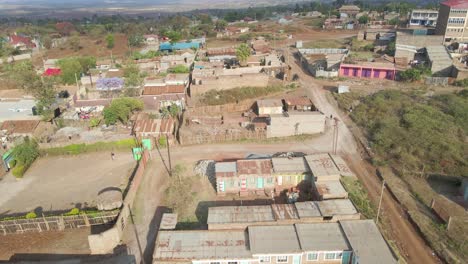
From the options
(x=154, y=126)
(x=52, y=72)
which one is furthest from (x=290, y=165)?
(x=52, y=72)

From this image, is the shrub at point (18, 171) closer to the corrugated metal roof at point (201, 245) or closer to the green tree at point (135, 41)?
the corrugated metal roof at point (201, 245)

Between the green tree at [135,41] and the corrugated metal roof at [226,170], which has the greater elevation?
the green tree at [135,41]

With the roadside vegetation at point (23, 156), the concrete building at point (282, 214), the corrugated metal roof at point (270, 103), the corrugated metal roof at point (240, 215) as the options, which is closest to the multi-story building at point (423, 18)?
the corrugated metal roof at point (270, 103)

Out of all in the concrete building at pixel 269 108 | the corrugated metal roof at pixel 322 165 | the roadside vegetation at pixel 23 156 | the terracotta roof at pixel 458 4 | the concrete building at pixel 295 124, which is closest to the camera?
the corrugated metal roof at pixel 322 165

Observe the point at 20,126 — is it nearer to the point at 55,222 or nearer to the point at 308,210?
the point at 55,222

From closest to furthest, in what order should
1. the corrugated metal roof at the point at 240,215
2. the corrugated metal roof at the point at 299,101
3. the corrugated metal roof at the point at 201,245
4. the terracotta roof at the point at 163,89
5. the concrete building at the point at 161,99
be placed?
the corrugated metal roof at the point at 201,245
the corrugated metal roof at the point at 240,215
the corrugated metal roof at the point at 299,101
the concrete building at the point at 161,99
the terracotta roof at the point at 163,89

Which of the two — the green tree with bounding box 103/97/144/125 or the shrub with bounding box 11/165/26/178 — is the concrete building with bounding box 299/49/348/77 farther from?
the shrub with bounding box 11/165/26/178
